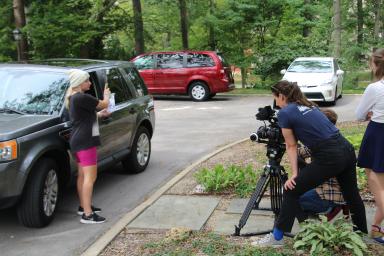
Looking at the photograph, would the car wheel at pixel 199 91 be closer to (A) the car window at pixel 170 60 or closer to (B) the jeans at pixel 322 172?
(A) the car window at pixel 170 60

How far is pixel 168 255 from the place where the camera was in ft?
14.7

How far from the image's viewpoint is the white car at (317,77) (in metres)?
15.9

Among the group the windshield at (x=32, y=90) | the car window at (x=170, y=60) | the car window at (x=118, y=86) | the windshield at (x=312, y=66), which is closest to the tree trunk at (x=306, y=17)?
the windshield at (x=312, y=66)

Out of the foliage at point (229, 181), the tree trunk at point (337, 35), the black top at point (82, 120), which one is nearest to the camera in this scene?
the black top at point (82, 120)

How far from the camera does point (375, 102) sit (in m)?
4.56

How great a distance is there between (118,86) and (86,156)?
2.17 metres

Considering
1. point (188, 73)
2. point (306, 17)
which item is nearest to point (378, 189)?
point (188, 73)

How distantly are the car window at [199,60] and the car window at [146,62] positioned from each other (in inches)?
55.9

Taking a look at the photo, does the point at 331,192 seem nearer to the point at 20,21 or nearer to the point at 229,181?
the point at 229,181

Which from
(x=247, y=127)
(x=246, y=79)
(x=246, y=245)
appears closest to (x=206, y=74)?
(x=247, y=127)

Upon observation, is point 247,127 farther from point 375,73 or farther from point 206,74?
point 375,73

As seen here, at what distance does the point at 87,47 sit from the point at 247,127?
15.2 m

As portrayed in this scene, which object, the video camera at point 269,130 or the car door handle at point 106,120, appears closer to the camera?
the video camera at point 269,130

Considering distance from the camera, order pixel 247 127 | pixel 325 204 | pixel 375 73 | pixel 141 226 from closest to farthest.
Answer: pixel 375 73 < pixel 325 204 < pixel 141 226 < pixel 247 127
